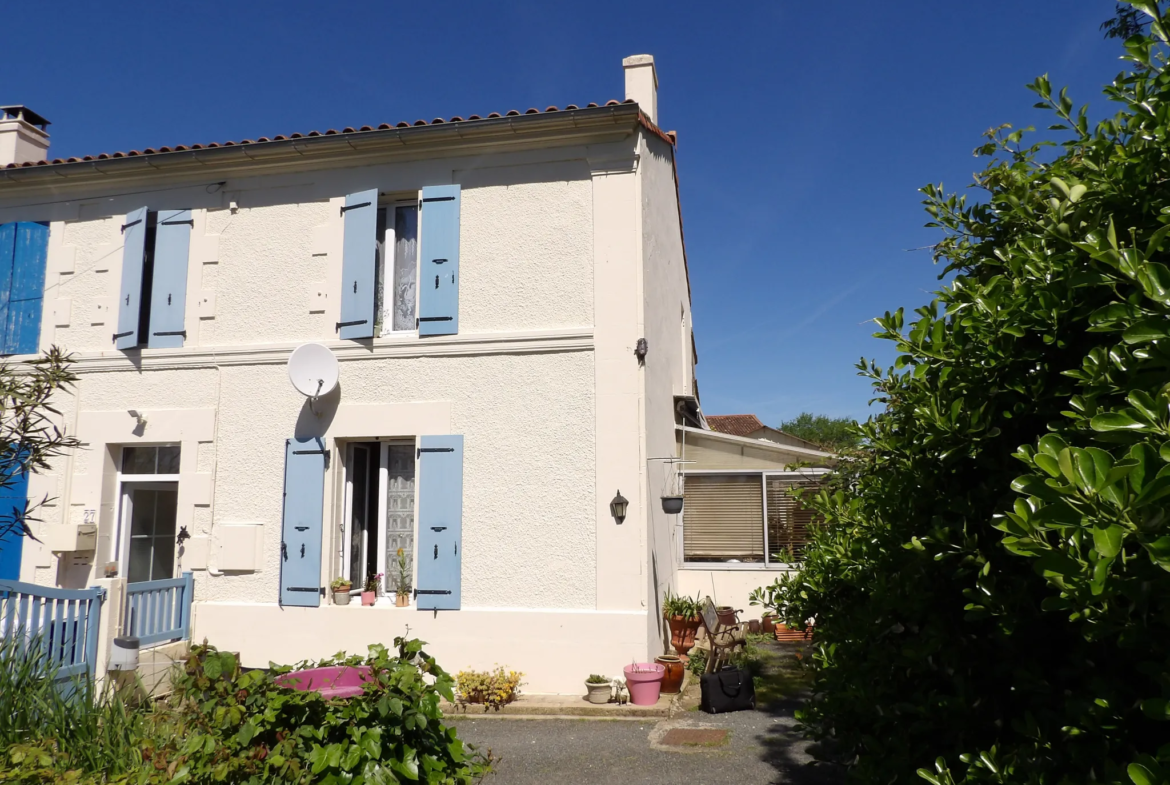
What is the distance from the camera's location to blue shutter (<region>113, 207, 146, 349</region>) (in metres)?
8.55

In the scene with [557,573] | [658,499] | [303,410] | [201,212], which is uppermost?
[201,212]

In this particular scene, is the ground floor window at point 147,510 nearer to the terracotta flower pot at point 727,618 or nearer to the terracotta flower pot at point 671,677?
the terracotta flower pot at point 671,677

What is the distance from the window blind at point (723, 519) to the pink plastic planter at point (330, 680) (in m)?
7.27

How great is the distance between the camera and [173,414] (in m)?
8.38

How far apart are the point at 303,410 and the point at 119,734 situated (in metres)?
4.96

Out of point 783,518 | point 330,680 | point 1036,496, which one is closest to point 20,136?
point 330,680

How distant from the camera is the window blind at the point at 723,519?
34.8 ft

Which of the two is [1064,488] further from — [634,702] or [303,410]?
[303,410]

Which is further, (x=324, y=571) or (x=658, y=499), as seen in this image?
(x=658, y=499)

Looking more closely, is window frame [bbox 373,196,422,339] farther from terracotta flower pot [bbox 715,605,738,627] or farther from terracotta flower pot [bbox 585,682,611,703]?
terracotta flower pot [bbox 715,605,738,627]

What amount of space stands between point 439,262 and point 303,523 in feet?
9.92

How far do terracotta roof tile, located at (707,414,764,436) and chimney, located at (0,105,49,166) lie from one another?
18160mm

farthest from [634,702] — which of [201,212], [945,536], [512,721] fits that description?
[201,212]

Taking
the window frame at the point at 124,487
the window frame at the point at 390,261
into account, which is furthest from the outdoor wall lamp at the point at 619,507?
the window frame at the point at 124,487
